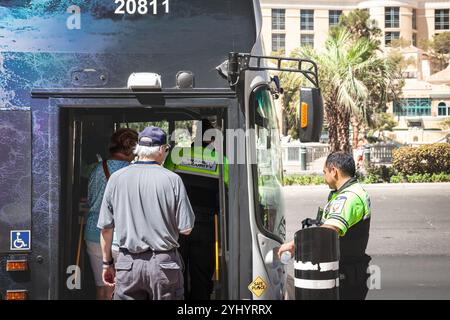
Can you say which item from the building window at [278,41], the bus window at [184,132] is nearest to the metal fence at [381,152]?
the bus window at [184,132]

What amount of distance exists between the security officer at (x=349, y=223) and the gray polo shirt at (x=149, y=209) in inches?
33.3

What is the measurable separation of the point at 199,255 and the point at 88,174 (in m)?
1.18

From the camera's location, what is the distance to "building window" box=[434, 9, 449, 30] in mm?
116688

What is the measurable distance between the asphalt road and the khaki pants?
452 cm

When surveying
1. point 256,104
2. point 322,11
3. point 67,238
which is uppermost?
point 322,11

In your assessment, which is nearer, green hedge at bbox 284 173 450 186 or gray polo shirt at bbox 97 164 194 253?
gray polo shirt at bbox 97 164 194 253

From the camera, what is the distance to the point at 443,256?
1191cm

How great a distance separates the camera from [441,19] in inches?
4628

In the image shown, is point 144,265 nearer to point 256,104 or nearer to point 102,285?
point 102,285

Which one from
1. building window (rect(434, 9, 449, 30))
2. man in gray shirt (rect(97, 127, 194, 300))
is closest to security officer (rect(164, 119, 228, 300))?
man in gray shirt (rect(97, 127, 194, 300))

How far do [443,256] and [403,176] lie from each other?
1558 cm

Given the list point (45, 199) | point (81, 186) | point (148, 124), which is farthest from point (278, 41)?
point (45, 199)

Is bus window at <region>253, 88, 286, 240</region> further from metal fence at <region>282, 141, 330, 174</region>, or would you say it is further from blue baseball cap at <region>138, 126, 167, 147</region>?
metal fence at <region>282, 141, 330, 174</region>
